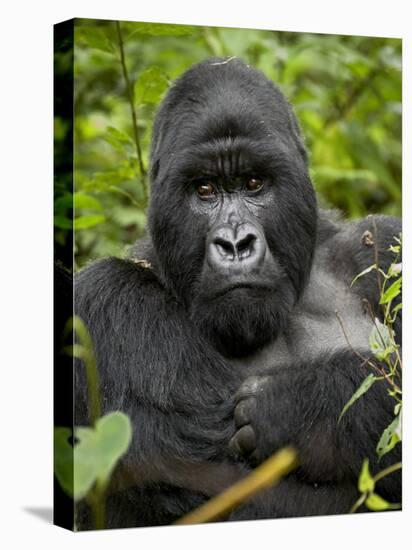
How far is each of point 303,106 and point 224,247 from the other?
2582 millimetres

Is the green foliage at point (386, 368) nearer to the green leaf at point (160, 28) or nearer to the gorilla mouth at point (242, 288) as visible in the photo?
the gorilla mouth at point (242, 288)

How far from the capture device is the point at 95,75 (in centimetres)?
664

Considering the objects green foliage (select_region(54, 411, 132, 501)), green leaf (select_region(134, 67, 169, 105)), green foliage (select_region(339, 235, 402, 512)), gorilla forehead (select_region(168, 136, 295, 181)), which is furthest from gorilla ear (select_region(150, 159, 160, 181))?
green foliage (select_region(54, 411, 132, 501))

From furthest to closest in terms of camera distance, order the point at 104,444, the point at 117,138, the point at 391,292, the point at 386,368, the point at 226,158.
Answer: the point at 117,138 → the point at 386,368 → the point at 226,158 → the point at 391,292 → the point at 104,444

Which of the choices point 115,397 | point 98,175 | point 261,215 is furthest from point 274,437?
point 98,175

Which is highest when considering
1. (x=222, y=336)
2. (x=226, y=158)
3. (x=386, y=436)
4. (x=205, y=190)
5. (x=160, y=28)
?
(x=160, y=28)

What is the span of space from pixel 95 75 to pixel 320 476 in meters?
3.94

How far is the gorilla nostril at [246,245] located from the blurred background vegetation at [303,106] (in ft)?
6.12

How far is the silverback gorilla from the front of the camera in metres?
3.51

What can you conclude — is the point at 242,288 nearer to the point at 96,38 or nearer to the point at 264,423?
the point at 264,423

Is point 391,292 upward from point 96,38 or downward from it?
downward

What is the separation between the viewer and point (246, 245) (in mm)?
3500

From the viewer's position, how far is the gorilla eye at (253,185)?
3701 mm

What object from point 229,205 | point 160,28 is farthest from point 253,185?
point 160,28
